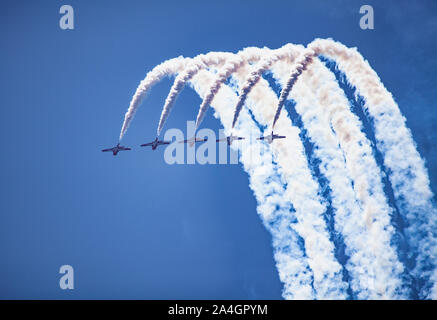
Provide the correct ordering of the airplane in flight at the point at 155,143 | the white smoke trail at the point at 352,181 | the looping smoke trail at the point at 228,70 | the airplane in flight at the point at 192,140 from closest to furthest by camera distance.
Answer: the white smoke trail at the point at 352,181, the looping smoke trail at the point at 228,70, the airplane in flight at the point at 192,140, the airplane in flight at the point at 155,143

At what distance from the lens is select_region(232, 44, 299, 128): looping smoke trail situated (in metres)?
18.1

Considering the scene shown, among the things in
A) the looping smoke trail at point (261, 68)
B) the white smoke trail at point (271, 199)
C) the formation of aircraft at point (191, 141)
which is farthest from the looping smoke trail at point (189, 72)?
the looping smoke trail at point (261, 68)

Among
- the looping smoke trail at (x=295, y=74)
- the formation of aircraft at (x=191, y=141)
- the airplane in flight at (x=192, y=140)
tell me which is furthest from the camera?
the airplane in flight at (x=192, y=140)

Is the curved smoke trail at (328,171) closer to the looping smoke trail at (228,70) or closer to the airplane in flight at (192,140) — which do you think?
the looping smoke trail at (228,70)

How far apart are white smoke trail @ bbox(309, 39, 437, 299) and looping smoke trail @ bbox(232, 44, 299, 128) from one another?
29.1 inches

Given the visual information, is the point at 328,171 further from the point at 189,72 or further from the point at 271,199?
the point at 189,72

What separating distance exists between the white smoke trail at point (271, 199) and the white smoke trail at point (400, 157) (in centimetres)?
344

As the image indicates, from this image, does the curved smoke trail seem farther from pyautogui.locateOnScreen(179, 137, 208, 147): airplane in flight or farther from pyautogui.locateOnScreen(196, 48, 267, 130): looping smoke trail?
pyautogui.locateOnScreen(179, 137, 208, 147): airplane in flight

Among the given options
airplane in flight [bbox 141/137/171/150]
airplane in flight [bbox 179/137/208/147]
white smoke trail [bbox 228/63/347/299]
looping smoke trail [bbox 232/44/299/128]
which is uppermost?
looping smoke trail [bbox 232/44/299/128]

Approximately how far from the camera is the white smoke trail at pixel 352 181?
57.0ft

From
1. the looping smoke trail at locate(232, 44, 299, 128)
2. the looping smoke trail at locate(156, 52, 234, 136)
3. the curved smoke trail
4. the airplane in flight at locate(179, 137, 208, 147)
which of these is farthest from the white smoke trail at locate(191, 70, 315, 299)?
the airplane in flight at locate(179, 137, 208, 147)

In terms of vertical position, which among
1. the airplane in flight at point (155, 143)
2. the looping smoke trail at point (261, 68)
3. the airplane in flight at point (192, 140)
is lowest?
the airplane in flight at point (192, 140)

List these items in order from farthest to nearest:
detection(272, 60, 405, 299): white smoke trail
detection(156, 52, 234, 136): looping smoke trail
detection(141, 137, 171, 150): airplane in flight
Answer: detection(141, 137, 171, 150): airplane in flight < detection(156, 52, 234, 136): looping smoke trail < detection(272, 60, 405, 299): white smoke trail
